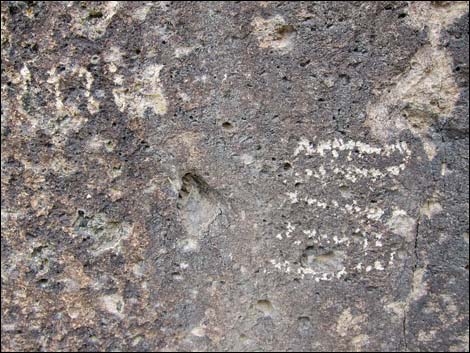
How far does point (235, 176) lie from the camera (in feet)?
2.78

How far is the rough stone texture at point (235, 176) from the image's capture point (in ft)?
2.46

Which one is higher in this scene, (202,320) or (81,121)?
(81,121)

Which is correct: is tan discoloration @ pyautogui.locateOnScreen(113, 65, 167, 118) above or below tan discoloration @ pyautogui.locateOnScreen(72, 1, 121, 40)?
below

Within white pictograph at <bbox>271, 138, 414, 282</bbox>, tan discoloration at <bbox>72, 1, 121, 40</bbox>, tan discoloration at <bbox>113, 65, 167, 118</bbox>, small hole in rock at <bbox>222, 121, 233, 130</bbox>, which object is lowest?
white pictograph at <bbox>271, 138, 414, 282</bbox>

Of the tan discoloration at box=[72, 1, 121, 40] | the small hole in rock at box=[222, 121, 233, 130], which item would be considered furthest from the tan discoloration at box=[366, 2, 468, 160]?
the tan discoloration at box=[72, 1, 121, 40]

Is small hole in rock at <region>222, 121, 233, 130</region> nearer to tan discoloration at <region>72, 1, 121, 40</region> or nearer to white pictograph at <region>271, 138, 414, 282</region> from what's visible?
white pictograph at <region>271, 138, 414, 282</region>

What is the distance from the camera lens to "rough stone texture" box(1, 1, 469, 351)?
75 cm

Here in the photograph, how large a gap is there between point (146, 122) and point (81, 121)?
0.11 metres

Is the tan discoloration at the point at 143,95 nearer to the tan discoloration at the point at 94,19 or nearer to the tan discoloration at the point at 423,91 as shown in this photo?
the tan discoloration at the point at 94,19

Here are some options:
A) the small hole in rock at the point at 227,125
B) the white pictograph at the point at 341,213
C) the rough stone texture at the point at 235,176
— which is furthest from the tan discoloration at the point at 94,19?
the white pictograph at the point at 341,213

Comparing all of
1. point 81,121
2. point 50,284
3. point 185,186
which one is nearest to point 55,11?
point 81,121

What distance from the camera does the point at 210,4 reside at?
29.2 inches

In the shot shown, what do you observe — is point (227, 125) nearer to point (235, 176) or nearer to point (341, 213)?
point (235, 176)

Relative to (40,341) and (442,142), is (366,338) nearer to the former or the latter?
(442,142)
